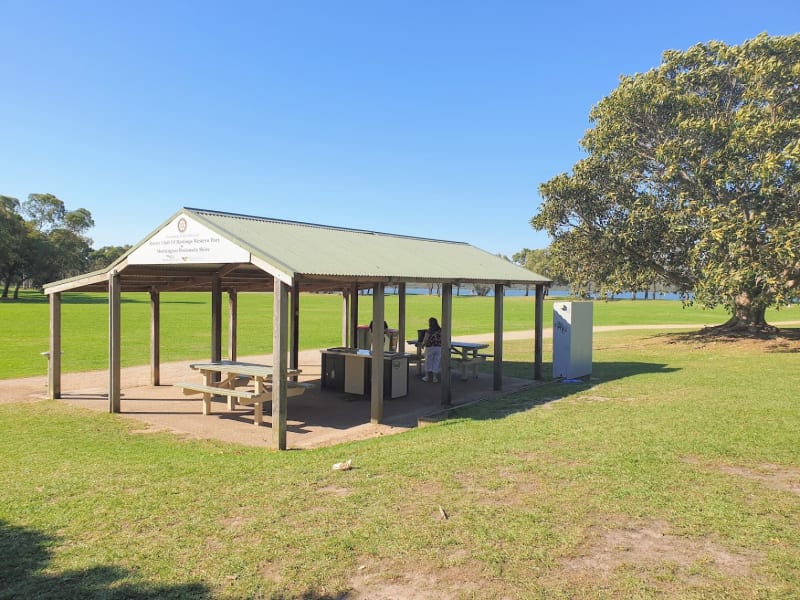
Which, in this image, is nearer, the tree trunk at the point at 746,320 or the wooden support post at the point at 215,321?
the wooden support post at the point at 215,321

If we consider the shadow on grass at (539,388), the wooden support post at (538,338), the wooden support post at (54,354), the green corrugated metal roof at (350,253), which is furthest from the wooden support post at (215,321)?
the wooden support post at (538,338)

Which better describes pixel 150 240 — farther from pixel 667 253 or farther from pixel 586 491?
pixel 667 253

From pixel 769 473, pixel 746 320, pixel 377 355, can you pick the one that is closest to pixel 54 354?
pixel 377 355

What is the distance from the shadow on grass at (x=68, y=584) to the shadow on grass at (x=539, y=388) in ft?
21.5

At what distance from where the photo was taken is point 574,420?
995cm

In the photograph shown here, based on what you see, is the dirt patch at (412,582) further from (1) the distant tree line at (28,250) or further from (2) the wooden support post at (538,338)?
(1) the distant tree line at (28,250)

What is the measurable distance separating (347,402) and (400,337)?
15.5ft

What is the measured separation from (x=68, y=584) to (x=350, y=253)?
776 centimetres

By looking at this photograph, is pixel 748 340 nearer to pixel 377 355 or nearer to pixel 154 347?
pixel 377 355

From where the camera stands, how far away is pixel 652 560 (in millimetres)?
Result: 4672

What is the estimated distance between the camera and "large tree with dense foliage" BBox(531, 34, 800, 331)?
17938 mm

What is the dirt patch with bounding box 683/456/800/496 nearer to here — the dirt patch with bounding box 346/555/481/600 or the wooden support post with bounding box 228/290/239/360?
the dirt patch with bounding box 346/555/481/600

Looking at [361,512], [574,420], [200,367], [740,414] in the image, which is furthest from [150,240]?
[740,414]

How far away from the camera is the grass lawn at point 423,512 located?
434cm
